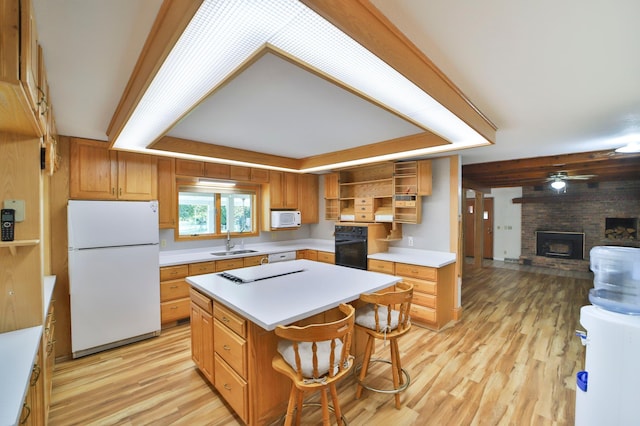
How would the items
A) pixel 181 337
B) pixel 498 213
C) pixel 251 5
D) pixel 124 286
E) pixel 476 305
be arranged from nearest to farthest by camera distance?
1. pixel 251 5
2. pixel 124 286
3. pixel 181 337
4. pixel 476 305
5. pixel 498 213

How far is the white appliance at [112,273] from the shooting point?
284 centimetres

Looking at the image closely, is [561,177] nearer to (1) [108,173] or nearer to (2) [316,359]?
(2) [316,359]

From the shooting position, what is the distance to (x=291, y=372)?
5.23ft

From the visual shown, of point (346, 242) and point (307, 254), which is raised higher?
point (346, 242)

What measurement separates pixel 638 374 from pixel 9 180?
3.80 metres

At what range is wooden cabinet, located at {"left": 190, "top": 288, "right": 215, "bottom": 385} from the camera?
2.25m

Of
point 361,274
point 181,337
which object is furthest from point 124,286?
point 361,274

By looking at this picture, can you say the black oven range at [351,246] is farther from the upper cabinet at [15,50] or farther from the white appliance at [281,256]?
the upper cabinet at [15,50]

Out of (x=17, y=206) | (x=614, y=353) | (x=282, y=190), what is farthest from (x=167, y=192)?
(x=614, y=353)

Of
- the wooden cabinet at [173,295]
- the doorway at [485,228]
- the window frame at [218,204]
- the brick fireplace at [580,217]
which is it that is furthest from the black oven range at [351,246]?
the brick fireplace at [580,217]

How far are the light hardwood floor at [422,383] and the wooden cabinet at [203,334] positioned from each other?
168 mm

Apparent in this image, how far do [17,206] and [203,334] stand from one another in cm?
155

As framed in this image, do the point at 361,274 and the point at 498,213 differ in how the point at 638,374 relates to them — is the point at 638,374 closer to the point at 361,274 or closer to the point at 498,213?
the point at 361,274

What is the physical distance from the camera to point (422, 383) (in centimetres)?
244
